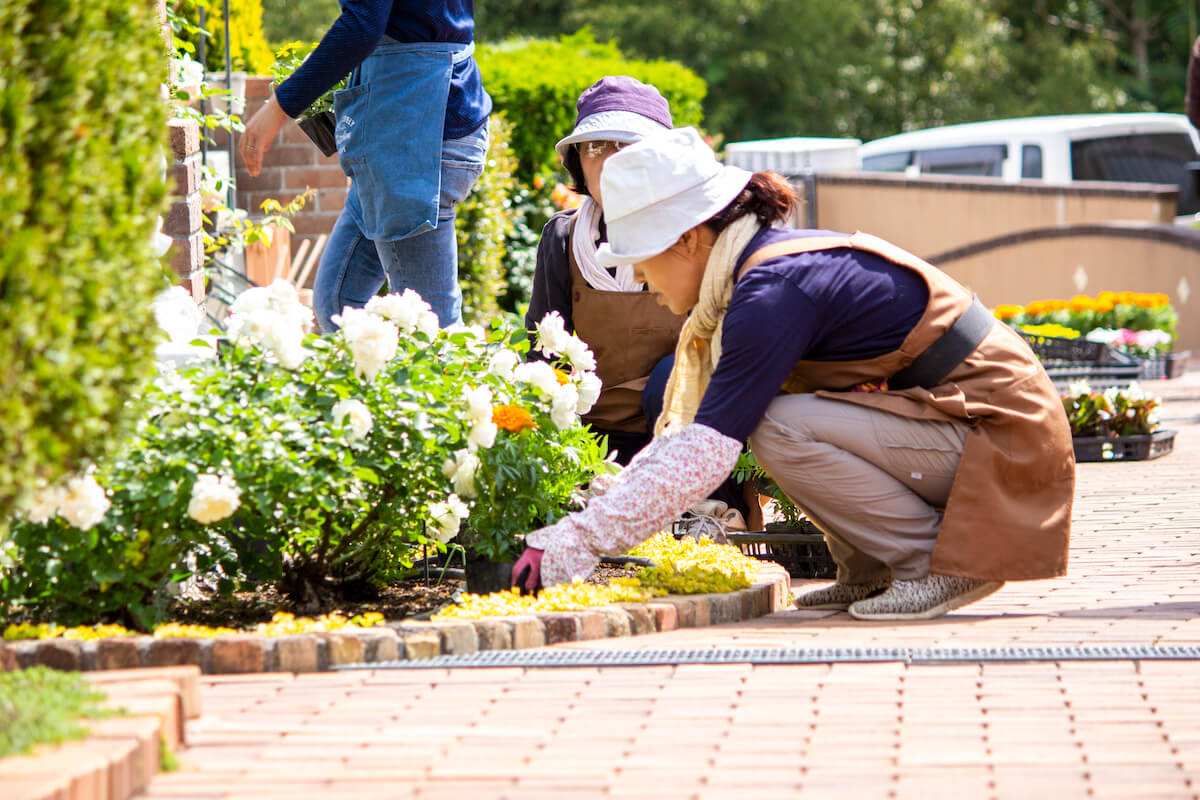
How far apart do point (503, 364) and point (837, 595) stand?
40.0 inches

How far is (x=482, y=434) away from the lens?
3.29 m

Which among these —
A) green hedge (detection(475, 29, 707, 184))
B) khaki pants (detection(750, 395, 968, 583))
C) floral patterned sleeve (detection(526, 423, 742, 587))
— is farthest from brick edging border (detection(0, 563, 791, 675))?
green hedge (detection(475, 29, 707, 184))

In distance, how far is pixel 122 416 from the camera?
100 inches

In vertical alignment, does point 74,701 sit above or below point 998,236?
below

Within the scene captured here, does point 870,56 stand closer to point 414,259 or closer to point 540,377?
point 414,259

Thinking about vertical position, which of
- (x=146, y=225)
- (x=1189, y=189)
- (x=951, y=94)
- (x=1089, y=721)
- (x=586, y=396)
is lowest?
(x=1089, y=721)

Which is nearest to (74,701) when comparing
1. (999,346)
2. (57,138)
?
(57,138)

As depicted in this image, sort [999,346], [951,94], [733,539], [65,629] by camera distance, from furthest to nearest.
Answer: [951,94] < [733,539] < [999,346] < [65,629]

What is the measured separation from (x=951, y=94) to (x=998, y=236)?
42.7 feet

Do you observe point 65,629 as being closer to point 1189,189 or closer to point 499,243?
point 499,243

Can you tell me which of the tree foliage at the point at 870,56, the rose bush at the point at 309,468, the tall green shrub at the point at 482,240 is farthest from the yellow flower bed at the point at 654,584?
the tree foliage at the point at 870,56

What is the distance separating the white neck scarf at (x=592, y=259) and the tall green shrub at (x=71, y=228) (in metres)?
2.19

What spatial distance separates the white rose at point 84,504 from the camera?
2861 mm

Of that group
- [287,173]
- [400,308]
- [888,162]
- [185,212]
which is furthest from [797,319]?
[888,162]
